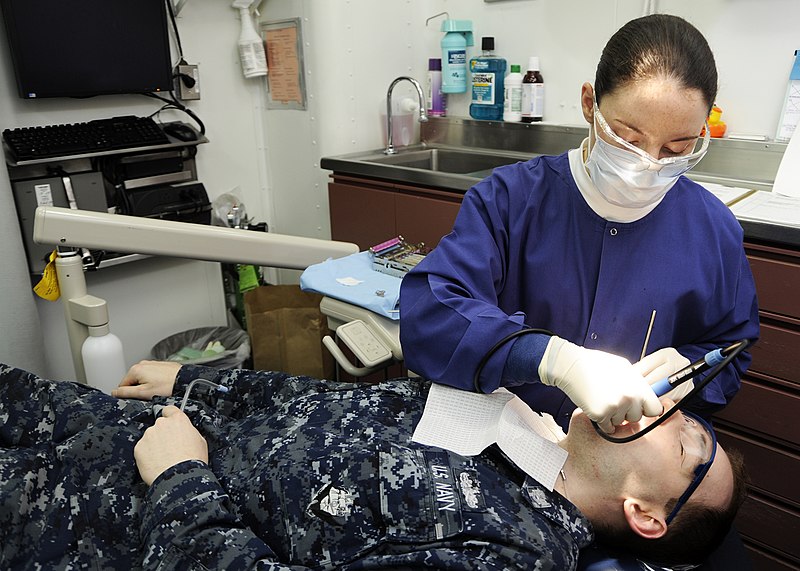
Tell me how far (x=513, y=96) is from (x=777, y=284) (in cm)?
139

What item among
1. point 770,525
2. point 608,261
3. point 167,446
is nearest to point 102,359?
point 167,446

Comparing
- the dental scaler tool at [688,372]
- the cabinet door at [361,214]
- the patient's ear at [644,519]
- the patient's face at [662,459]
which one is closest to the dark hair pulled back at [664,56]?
the dental scaler tool at [688,372]

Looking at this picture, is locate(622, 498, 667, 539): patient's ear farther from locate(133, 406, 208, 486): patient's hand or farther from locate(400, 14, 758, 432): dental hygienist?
locate(133, 406, 208, 486): patient's hand

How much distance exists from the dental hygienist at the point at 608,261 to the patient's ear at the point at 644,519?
17 centimetres

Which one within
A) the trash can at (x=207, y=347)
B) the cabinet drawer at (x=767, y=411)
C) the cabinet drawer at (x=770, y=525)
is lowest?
the cabinet drawer at (x=770, y=525)

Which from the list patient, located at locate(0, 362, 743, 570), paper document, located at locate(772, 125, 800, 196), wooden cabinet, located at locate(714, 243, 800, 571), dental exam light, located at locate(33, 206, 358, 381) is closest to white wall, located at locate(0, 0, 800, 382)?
paper document, located at locate(772, 125, 800, 196)

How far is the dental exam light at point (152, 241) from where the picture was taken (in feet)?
4.54

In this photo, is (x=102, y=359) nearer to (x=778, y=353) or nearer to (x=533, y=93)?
(x=778, y=353)

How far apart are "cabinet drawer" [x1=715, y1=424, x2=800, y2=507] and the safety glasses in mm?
684

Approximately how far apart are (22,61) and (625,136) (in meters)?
2.10

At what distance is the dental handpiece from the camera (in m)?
0.96

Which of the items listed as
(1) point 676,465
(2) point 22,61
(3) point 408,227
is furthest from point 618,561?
(2) point 22,61

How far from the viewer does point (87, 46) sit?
2305 millimetres

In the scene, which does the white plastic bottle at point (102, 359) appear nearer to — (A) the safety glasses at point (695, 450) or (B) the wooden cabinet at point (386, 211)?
(B) the wooden cabinet at point (386, 211)
